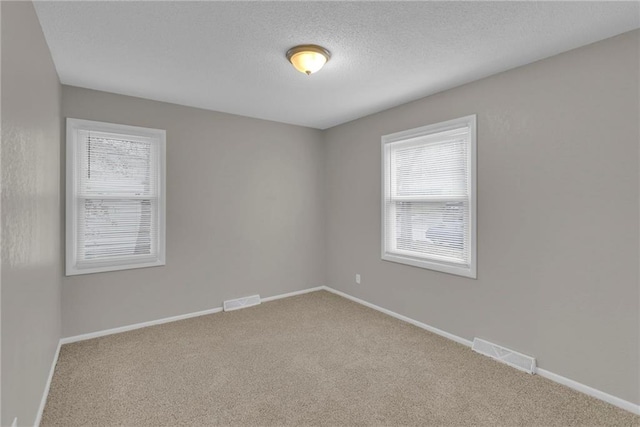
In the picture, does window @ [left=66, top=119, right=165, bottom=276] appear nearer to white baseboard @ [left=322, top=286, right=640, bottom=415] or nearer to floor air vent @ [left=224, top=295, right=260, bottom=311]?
floor air vent @ [left=224, top=295, right=260, bottom=311]

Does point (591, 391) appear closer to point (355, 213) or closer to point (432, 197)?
point (432, 197)

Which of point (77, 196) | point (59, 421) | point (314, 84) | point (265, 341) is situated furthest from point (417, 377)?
point (77, 196)

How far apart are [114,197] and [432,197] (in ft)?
11.3

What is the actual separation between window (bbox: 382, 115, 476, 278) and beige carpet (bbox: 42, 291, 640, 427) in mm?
879

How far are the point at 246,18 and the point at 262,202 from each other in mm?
2678

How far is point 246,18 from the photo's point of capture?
2.00m

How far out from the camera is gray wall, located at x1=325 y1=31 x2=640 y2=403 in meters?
2.14

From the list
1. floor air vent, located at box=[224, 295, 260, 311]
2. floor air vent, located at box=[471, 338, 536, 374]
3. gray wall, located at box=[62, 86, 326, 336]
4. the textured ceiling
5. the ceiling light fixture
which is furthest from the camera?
floor air vent, located at box=[224, 295, 260, 311]

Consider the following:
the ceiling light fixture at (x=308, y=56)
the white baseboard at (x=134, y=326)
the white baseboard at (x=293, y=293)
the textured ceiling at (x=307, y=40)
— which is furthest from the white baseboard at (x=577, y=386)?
the ceiling light fixture at (x=308, y=56)

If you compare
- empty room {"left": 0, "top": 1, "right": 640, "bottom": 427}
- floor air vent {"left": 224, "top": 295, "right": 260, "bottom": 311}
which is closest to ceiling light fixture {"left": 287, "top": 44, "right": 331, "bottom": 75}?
empty room {"left": 0, "top": 1, "right": 640, "bottom": 427}

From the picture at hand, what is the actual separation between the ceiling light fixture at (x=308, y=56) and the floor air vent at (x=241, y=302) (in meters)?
3.01

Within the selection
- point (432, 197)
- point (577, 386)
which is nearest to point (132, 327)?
point (432, 197)

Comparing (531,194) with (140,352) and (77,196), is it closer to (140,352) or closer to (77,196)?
(140,352)

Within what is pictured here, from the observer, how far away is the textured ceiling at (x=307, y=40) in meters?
1.93
